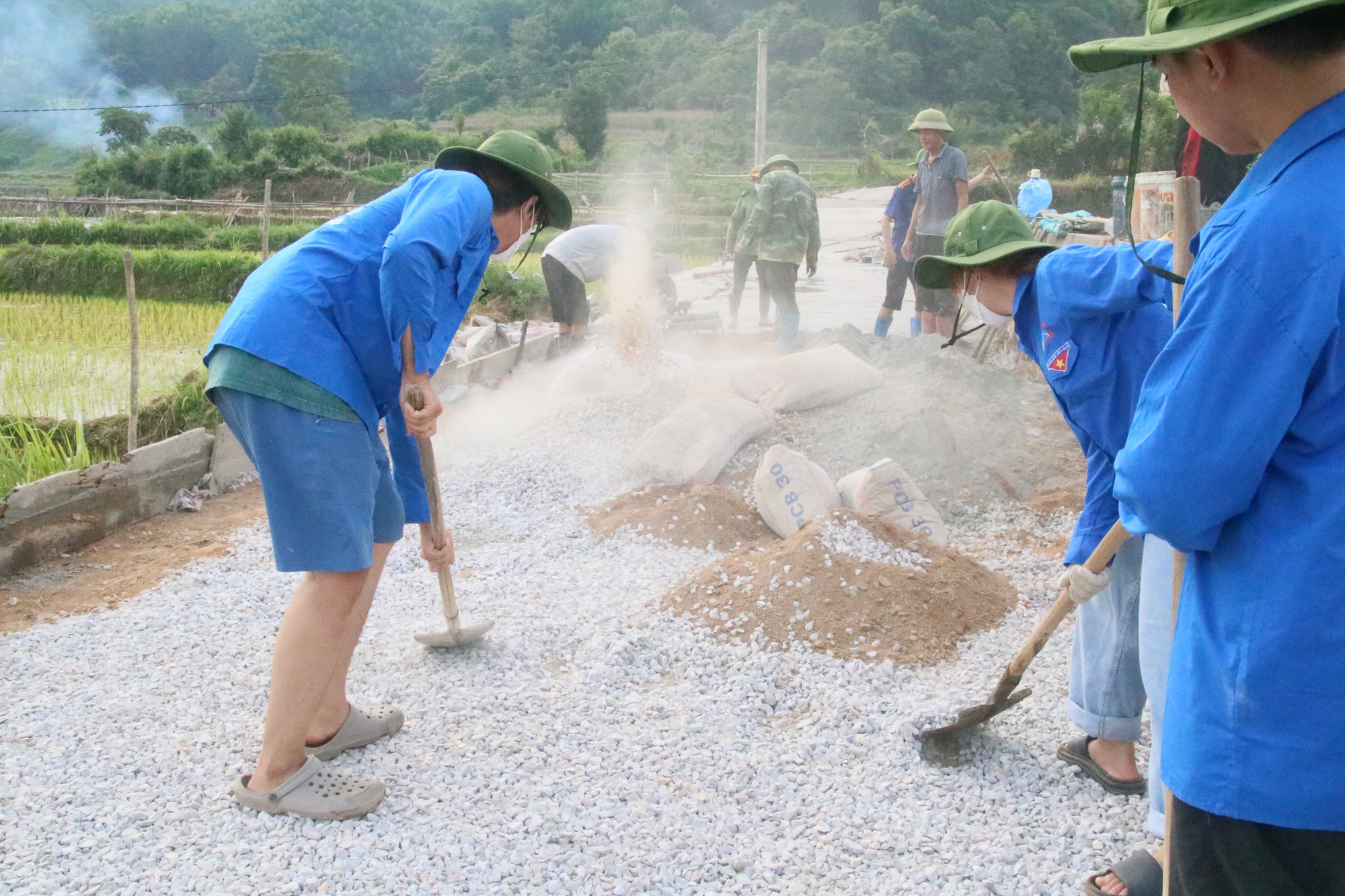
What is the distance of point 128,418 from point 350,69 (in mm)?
55375

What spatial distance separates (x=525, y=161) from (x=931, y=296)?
5332 mm

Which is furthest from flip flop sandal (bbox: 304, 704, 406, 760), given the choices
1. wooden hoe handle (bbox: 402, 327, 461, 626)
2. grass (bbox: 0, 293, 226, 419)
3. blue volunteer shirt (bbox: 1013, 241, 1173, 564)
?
grass (bbox: 0, 293, 226, 419)

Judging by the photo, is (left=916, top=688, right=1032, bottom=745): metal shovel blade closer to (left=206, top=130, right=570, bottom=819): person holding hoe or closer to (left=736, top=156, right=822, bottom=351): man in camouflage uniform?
(left=206, top=130, right=570, bottom=819): person holding hoe

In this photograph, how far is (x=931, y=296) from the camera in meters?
7.47

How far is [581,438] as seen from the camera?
5.87m

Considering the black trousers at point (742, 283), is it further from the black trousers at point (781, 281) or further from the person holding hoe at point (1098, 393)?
the person holding hoe at point (1098, 393)

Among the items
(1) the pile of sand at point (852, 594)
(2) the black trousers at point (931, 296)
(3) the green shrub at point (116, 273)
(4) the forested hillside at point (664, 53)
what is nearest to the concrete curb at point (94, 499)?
(1) the pile of sand at point (852, 594)

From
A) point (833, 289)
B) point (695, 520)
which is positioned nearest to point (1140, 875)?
point (695, 520)

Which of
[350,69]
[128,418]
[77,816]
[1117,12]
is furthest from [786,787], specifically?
[350,69]

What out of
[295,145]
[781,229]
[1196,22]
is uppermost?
[295,145]

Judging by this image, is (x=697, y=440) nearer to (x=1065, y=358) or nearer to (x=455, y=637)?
(x=455, y=637)

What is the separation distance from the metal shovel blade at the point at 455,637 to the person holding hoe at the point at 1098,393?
5.68ft

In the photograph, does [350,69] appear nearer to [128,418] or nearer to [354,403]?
[128,418]

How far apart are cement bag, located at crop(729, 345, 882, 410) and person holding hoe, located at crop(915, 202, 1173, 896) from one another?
9.67 ft
